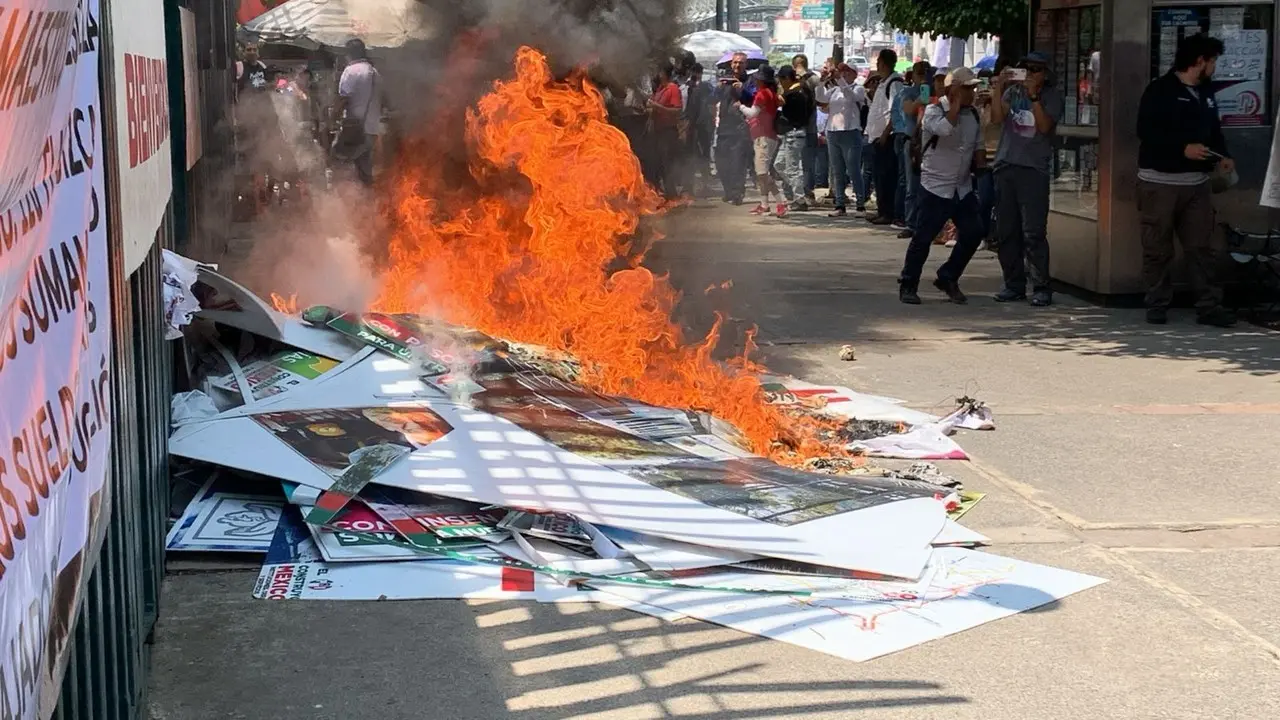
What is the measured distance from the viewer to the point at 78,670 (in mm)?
2551

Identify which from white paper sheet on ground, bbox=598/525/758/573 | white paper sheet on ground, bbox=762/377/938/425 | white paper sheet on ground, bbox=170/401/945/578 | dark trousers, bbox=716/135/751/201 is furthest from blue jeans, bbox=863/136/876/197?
white paper sheet on ground, bbox=598/525/758/573

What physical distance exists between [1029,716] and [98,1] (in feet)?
9.42

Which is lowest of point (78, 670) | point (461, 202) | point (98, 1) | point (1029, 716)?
point (1029, 716)

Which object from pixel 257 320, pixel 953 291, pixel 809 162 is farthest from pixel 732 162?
pixel 257 320

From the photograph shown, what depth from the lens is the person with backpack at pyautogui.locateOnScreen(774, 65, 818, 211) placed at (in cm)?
1872

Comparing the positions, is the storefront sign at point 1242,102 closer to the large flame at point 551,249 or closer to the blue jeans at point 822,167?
the large flame at point 551,249

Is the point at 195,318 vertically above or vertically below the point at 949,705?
above

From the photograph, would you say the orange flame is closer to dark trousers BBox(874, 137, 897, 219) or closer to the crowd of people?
the crowd of people

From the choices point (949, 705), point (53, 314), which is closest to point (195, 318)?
point (949, 705)

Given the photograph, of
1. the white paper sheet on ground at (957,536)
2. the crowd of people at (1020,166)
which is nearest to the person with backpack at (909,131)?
the crowd of people at (1020,166)

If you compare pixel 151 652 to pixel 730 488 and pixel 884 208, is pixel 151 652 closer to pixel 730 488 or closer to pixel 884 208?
pixel 730 488

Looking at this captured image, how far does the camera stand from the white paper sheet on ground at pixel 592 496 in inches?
185

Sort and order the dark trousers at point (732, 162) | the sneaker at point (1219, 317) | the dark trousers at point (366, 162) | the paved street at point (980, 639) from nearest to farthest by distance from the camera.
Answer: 1. the paved street at point (980, 639)
2. the sneaker at point (1219, 317)
3. the dark trousers at point (366, 162)
4. the dark trousers at point (732, 162)

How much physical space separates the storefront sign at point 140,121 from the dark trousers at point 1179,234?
Answer: 7.08 m
